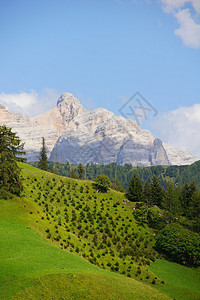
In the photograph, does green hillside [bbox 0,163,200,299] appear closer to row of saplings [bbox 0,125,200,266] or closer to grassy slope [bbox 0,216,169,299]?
grassy slope [bbox 0,216,169,299]

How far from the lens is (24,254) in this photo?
30.7m

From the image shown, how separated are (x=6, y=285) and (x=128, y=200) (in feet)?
200

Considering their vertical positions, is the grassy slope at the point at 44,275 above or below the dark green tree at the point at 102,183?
below

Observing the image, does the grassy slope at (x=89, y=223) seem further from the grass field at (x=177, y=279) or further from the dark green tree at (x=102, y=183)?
the grass field at (x=177, y=279)

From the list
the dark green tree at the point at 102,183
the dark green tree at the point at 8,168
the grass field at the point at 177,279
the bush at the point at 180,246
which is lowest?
the grass field at the point at 177,279

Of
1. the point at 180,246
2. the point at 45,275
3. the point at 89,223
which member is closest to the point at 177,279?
the point at 180,246

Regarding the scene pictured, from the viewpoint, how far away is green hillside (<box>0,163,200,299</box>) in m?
25.6

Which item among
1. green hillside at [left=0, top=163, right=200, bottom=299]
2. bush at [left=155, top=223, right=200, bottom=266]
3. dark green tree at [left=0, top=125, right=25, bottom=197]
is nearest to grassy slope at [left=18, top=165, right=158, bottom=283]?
green hillside at [left=0, top=163, right=200, bottom=299]

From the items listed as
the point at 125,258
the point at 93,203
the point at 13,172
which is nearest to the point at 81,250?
the point at 125,258

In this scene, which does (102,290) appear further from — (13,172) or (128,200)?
(128,200)

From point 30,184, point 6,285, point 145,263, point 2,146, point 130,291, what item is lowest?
point 145,263

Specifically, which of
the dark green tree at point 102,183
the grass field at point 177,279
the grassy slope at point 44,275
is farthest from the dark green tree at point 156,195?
the grassy slope at point 44,275

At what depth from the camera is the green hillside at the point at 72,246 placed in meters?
25.6

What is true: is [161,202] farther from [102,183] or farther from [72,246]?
[72,246]
